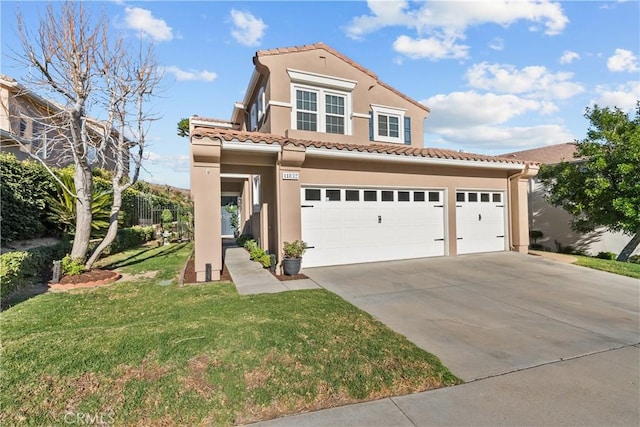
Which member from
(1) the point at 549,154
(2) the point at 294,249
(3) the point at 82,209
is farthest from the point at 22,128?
(1) the point at 549,154

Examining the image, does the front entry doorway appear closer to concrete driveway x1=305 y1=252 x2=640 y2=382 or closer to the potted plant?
the potted plant

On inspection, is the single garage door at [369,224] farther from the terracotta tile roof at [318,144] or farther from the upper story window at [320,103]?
the upper story window at [320,103]

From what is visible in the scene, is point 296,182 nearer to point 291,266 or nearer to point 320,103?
point 291,266

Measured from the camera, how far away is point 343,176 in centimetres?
Result: 923

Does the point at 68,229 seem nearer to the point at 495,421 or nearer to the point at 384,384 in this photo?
the point at 384,384

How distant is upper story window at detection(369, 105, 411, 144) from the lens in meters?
12.7

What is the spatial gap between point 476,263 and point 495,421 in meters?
7.76

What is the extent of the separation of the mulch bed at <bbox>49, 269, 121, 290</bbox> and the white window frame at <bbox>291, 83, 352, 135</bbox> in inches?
281

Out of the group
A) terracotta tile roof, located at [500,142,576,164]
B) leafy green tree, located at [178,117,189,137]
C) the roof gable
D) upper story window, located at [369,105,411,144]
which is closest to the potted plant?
the roof gable

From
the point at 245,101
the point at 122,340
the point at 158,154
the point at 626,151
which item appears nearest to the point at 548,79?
the point at 626,151

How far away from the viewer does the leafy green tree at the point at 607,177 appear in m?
10.1

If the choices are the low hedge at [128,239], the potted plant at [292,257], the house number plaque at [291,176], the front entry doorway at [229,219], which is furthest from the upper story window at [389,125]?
the front entry doorway at [229,219]

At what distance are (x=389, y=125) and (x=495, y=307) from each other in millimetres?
9403

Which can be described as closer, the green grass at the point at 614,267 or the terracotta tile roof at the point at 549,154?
the green grass at the point at 614,267
